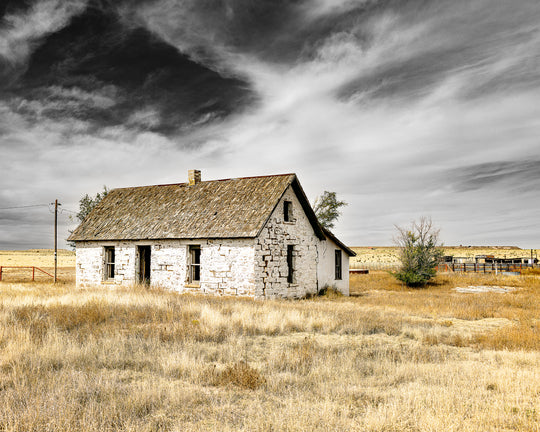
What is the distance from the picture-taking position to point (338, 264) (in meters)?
23.4

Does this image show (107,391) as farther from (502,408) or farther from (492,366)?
(492,366)

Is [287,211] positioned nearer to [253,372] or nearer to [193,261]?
[193,261]

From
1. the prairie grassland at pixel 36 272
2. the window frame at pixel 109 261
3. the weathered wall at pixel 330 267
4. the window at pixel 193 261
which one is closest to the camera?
the window at pixel 193 261

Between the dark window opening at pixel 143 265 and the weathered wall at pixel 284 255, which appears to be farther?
the dark window opening at pixel 143 265

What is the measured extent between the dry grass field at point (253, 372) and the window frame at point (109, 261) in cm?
942

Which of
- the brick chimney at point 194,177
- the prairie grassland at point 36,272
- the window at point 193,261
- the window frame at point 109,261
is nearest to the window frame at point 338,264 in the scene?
the window at point 193,261

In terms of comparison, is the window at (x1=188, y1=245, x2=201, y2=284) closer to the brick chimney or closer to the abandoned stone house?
the abandoned stone house

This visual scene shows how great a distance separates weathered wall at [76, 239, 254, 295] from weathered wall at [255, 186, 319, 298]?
67 cm

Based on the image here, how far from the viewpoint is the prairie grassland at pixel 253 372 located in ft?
15.2

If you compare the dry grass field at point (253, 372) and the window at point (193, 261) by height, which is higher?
the window at point (193, 261)

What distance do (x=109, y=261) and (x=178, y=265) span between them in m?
4.93

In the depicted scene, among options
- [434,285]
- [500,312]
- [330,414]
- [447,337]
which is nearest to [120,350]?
[330,414]

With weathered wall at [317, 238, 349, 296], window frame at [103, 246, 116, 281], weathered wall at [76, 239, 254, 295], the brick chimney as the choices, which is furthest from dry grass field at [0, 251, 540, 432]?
the brick chimney

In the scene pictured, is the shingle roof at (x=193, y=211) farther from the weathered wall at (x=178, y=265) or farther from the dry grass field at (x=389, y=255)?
the dry grass field at (x=389, y=255)
